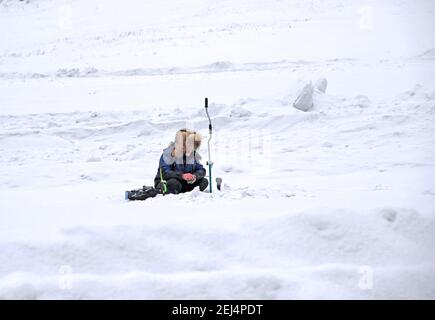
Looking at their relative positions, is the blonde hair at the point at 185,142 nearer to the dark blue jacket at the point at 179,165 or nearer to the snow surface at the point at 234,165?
the dark blue jacket at the point at 179,165

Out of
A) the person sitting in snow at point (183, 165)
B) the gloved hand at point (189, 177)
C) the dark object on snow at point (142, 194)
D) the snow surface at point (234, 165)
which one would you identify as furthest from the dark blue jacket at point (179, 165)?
the snow surface at point (234, 165)

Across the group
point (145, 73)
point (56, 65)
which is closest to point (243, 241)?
point (145, 73)

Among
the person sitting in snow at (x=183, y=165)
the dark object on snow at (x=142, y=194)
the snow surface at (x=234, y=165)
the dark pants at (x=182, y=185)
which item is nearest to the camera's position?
the snow surface at (x=234, y=165)

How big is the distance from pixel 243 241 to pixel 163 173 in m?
2.44

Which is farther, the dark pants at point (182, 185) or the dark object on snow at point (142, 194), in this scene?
the dark pants at point (182, 185)

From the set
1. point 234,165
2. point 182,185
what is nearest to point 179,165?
point 182,185

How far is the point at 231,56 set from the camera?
17.9m

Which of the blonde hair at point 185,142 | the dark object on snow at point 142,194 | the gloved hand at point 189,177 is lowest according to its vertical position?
the dark object on snow at point 142,194

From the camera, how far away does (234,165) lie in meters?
7.25

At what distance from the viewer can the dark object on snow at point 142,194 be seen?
4973 mm

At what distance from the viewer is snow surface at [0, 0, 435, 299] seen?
287 cm

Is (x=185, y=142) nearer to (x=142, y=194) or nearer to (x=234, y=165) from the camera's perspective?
(x=142, y=194)

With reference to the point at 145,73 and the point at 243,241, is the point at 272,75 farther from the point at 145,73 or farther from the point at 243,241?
the point at 243,241

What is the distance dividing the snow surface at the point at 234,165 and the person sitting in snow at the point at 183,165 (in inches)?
17.3
